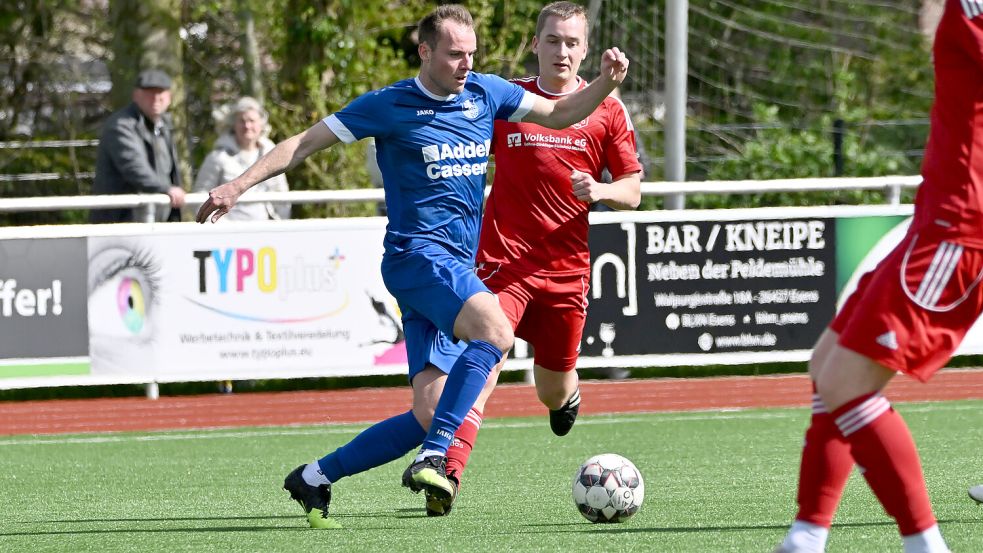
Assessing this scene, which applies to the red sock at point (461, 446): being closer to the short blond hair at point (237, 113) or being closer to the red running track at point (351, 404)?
the red running track at point (351, 404)

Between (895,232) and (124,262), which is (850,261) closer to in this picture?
(895,232)

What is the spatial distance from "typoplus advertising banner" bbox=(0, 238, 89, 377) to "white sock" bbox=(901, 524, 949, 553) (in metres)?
7.63

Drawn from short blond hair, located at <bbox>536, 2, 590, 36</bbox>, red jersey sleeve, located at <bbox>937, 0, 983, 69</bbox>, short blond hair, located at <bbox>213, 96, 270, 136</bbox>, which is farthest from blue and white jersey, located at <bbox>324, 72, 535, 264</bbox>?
short blond hair, located at <bbox>213, 96, 270, 136</bbox>

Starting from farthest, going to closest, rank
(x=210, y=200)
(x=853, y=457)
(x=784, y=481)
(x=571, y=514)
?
1. (x=784, y=481)
2. (x=571, y=514)
3. (x=210, y=200)
4. (x=853, y=457)

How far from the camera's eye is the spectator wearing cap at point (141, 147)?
10789 mm

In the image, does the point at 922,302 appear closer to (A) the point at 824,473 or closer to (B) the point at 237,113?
(A) the point at 824,473

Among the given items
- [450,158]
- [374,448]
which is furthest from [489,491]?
[450,158]

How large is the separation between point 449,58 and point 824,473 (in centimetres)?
262

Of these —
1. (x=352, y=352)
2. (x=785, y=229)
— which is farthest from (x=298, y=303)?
(x=785, y=229)

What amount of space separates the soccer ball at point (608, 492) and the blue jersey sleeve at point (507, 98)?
149 centimetres

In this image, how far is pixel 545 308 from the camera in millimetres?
7129

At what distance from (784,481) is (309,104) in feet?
33.7

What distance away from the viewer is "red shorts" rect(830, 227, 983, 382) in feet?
12.5

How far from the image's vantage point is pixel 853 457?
3.98 metres
